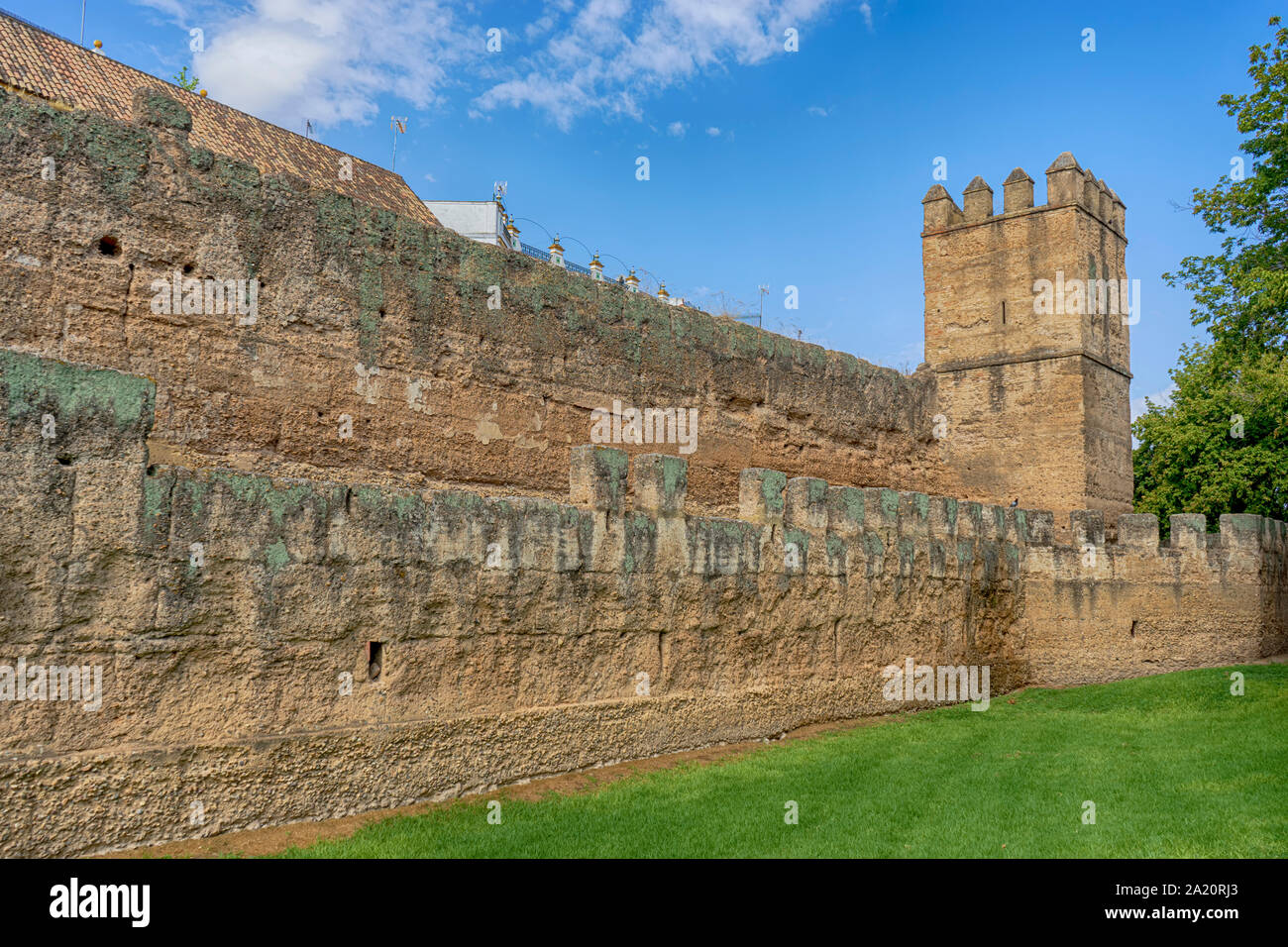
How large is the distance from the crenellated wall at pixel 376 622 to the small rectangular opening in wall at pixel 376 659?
34 millimetres

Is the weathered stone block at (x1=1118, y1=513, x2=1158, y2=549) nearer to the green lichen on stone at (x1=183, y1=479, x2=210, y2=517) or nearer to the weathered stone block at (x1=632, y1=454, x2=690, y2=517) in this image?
the weathered stone block at (x1=632, y1=454, x2=690, y2=517)

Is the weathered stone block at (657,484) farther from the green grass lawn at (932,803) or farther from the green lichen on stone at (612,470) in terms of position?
the green grass lawn at (932,803)

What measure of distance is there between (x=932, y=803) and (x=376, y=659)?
3.59 meters

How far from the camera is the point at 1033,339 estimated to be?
15.7m

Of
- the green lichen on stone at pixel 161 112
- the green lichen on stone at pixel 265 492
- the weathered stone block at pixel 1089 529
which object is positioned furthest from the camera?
the weathered stone block at pixel 1089 529

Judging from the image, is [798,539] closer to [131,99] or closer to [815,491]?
[815,491]

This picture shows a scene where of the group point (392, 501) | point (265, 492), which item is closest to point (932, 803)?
point (392, 501)

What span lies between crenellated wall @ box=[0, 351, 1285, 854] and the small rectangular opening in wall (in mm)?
34

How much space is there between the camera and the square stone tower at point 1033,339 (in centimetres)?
1531

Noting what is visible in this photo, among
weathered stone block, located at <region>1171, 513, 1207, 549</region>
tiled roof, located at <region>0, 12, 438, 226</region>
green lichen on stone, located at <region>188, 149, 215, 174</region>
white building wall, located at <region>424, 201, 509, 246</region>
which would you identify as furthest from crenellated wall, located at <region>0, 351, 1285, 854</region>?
white building wall, located at <region>424, 201, 509, 246</region>

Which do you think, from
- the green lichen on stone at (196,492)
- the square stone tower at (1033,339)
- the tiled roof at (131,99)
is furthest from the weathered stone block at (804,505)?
the tiled roof at (131,99)

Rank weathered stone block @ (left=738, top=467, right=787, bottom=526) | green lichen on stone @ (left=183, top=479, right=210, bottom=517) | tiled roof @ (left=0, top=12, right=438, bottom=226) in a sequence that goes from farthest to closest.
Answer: tiled roof @ (left=0, top=12, right=438, bottom=226)
weathered stone block @ (left=738, top=467, right=787, bottom=526)
green lichen on stone @ (left=183, top=479, right=210, bottom=517)

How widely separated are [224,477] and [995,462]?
1304 centimetres

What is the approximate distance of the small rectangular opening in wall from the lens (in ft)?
19.7
